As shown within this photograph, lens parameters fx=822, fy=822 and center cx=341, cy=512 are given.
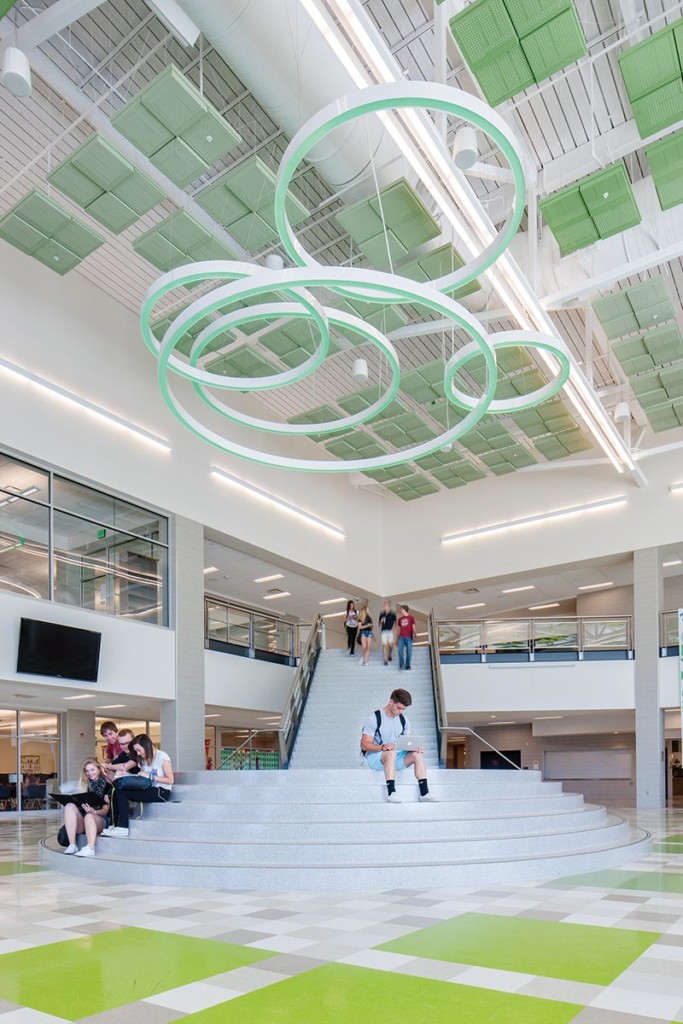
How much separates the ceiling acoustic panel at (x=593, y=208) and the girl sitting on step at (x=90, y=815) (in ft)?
29.0

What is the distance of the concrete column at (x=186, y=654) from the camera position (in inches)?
641

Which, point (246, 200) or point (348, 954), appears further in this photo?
point (246, 200)

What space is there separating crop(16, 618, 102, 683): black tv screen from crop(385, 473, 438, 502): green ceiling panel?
9.13m

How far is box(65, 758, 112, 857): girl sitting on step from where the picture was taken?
27.9 ft

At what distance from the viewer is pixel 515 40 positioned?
7.99 metres

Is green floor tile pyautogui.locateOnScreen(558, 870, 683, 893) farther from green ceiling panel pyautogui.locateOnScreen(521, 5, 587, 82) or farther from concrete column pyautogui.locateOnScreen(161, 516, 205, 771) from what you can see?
concrete column pyautogui.locateOnScreen(161, 516, 205, 771)

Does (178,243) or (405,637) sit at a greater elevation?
(178,243)

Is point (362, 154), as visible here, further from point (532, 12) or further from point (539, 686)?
point (539, 686)

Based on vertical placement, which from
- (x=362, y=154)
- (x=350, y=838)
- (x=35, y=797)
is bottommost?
(x=35, y=797)

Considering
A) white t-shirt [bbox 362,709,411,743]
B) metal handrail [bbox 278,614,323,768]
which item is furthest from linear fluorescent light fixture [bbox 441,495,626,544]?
white t-shirt [bbox 362,709,411,743]

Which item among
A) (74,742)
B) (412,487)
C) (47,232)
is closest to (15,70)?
(47,232)

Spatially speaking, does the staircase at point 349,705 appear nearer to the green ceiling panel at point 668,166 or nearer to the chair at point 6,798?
the chair at point 6,798

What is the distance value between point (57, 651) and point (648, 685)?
13529mm

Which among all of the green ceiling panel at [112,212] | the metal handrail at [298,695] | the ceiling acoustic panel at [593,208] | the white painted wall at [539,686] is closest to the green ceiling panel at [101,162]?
the green ceiling panel at [112,212]
